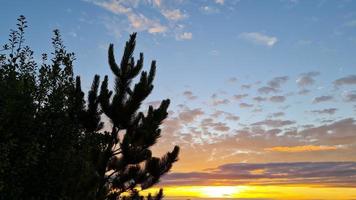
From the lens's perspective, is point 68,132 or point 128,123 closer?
point 68,132

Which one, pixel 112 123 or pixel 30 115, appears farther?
pixel 112 123

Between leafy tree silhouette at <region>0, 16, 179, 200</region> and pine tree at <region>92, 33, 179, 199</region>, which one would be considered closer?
leafy tree silhouette at <region>0, 16, 179, 200</region>

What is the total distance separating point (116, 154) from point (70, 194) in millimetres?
6840

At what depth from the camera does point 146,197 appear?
21.4 meters

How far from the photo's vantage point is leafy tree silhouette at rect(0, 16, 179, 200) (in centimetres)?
1233

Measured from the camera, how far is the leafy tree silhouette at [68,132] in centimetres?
1233

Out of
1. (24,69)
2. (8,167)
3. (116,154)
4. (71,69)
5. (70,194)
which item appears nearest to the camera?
(8,167)

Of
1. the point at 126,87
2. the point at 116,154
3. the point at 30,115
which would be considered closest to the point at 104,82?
the point at 126,87

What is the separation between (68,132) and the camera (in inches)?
543

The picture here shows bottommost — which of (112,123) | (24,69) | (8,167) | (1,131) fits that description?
(8,167)

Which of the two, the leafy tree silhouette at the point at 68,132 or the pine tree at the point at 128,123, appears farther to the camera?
the pine tree at the point at 128,123

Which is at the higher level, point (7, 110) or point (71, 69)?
point (71, 69)

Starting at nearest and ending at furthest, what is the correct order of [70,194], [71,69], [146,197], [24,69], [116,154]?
[70,194]
[24,69]
[71,69]
[116,154]
[146,197]

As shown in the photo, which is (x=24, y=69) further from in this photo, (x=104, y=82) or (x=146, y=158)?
(x=146, y=158)
